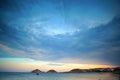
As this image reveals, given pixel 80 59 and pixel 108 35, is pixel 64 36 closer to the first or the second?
pixel 80 59

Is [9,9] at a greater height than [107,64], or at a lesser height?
greater

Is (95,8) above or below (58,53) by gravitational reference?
above

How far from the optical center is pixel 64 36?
10.1ft

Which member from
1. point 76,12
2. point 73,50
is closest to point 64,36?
point 73,50

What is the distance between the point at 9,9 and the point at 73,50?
1.56m

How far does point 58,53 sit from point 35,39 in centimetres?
54

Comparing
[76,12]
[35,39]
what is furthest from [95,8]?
[35,39]

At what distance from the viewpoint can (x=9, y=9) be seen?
10.2 feet

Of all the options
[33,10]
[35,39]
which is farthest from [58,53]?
[33,10]

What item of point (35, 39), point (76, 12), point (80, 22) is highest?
point (76, 12)

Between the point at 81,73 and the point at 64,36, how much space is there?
85 cm

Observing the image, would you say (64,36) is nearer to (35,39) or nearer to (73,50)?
(73,50)

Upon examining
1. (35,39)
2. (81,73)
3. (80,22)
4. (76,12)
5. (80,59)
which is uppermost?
(76,12)

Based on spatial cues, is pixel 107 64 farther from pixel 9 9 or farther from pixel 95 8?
pixel 9 9
